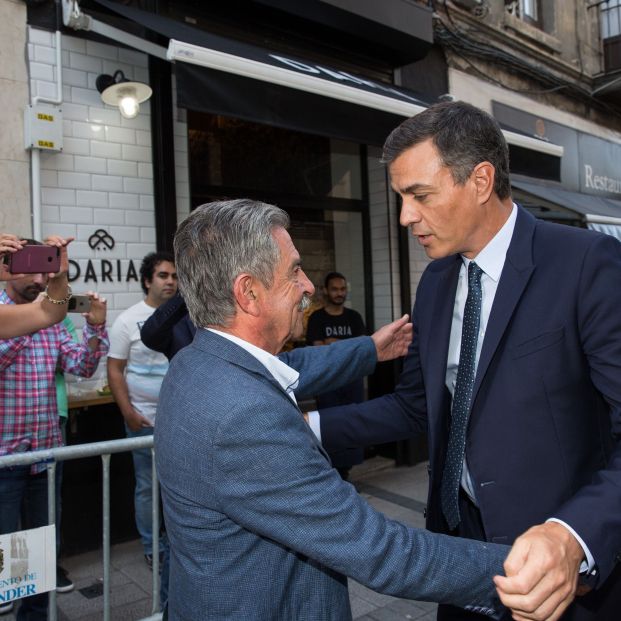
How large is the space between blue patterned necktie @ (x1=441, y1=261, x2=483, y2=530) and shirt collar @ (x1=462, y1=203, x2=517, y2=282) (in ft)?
0.09

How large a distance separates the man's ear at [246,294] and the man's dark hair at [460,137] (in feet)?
2.16

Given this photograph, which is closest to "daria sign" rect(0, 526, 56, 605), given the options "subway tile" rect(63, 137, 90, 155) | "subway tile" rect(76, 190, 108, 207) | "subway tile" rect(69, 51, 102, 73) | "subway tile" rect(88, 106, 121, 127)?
"subway tile" rect(76, 190, 108, 207)

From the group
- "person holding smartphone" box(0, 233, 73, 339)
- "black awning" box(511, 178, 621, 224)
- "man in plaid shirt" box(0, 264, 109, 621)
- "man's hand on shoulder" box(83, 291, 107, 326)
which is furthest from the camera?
"black awning" box(511, 178, 621, 224)

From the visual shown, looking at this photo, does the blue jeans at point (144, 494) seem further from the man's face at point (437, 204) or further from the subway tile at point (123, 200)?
the man's face at point (437, 204)

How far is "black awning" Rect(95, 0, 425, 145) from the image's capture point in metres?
3.47

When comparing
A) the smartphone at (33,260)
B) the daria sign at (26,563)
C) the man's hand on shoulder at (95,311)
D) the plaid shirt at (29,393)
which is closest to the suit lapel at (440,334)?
the daria sign at (26,563)

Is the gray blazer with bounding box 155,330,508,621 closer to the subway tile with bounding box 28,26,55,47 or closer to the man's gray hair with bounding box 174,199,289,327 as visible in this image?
the man's gray hair with bounding box 174,199,289,327

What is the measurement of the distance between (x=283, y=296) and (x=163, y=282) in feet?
9.10

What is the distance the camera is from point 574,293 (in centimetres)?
152

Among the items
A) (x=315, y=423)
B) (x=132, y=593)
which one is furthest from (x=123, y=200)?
(x=315, y=423)

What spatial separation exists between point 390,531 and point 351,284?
17.6ft

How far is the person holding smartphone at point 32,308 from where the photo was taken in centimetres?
266

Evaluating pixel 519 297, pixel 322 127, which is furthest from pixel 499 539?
pixel 322 127

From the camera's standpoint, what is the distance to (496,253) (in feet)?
5.62
